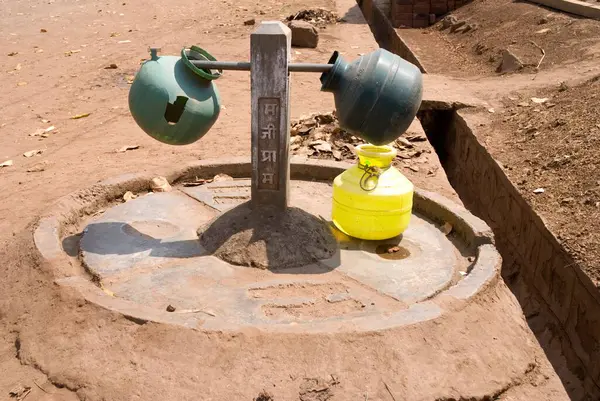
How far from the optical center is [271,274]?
3.55 metres

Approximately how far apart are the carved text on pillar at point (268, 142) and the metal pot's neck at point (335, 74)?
0.95 ft

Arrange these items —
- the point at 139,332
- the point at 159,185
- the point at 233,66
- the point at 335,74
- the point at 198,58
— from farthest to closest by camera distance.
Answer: the point at 159,185 → the point at 198,58 → the point at 233,66 → the point at 335,74 → the point at 139,332

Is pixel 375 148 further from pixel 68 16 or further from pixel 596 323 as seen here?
pixel 68 16

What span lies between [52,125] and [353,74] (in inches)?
182

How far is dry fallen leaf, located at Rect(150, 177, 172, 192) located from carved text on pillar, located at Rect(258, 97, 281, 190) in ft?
4.02

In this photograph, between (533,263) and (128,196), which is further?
(533,263)

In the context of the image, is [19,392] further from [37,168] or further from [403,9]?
[403,9]

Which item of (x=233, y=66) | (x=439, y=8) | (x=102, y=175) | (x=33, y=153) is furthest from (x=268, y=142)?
(x=439, y=8)

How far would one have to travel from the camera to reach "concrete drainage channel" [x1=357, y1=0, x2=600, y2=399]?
174 inches

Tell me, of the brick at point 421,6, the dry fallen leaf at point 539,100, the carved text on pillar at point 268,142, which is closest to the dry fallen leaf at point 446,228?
the carved text on pillar at point 268,142

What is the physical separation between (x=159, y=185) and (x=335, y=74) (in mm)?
1840

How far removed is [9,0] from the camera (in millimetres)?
15570

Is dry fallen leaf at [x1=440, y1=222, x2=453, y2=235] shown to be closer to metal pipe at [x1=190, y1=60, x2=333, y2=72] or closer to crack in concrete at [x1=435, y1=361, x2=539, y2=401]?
crack in concrete at [x1=435, y1=361, x2=539, y2=401]

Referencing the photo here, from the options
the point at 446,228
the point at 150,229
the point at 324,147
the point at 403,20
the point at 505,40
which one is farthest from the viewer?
the point at 403,20
